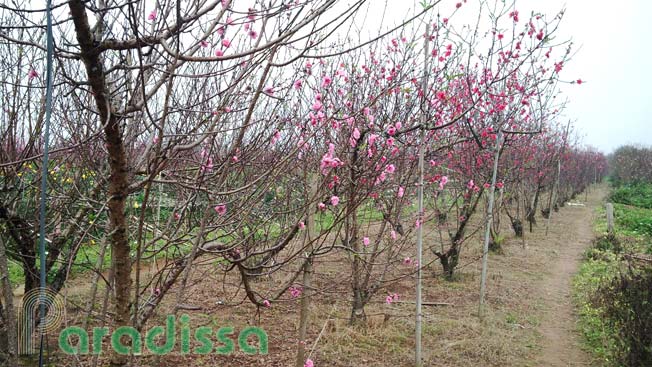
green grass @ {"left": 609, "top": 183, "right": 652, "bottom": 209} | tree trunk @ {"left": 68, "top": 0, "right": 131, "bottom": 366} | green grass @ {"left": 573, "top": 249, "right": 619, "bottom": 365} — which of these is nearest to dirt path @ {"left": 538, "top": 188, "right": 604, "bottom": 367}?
green grass @ {"left": 573, "top": 249, "right": 619, "bottom": 365}

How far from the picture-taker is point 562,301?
24.5ft

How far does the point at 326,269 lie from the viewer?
811 cm

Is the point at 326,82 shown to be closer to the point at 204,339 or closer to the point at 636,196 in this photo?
the point at 204,339

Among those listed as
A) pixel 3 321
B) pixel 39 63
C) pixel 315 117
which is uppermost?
pixel 39 63

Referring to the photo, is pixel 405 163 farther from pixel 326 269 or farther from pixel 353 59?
pixel 326 269

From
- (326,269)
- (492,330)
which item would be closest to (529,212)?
(326,269)

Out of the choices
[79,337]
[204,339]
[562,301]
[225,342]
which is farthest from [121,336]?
[562,301]

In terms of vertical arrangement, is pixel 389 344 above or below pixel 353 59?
below

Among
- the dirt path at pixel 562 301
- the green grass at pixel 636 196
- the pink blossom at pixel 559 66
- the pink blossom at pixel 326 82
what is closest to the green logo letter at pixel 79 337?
the pink blossom at pixel 326 82

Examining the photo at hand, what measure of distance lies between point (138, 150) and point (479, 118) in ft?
18.0

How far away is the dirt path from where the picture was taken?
5332 mm

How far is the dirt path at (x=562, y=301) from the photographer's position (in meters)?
5.33

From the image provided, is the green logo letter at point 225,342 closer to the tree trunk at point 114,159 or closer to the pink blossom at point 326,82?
the pink blossom at point 326,82

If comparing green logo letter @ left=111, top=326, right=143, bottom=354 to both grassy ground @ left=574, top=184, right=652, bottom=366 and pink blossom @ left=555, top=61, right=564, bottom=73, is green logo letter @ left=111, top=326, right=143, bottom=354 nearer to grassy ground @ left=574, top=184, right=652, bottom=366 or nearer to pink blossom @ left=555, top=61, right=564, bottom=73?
grassy ground @ left=574, top=184, right=652, bottom=366
